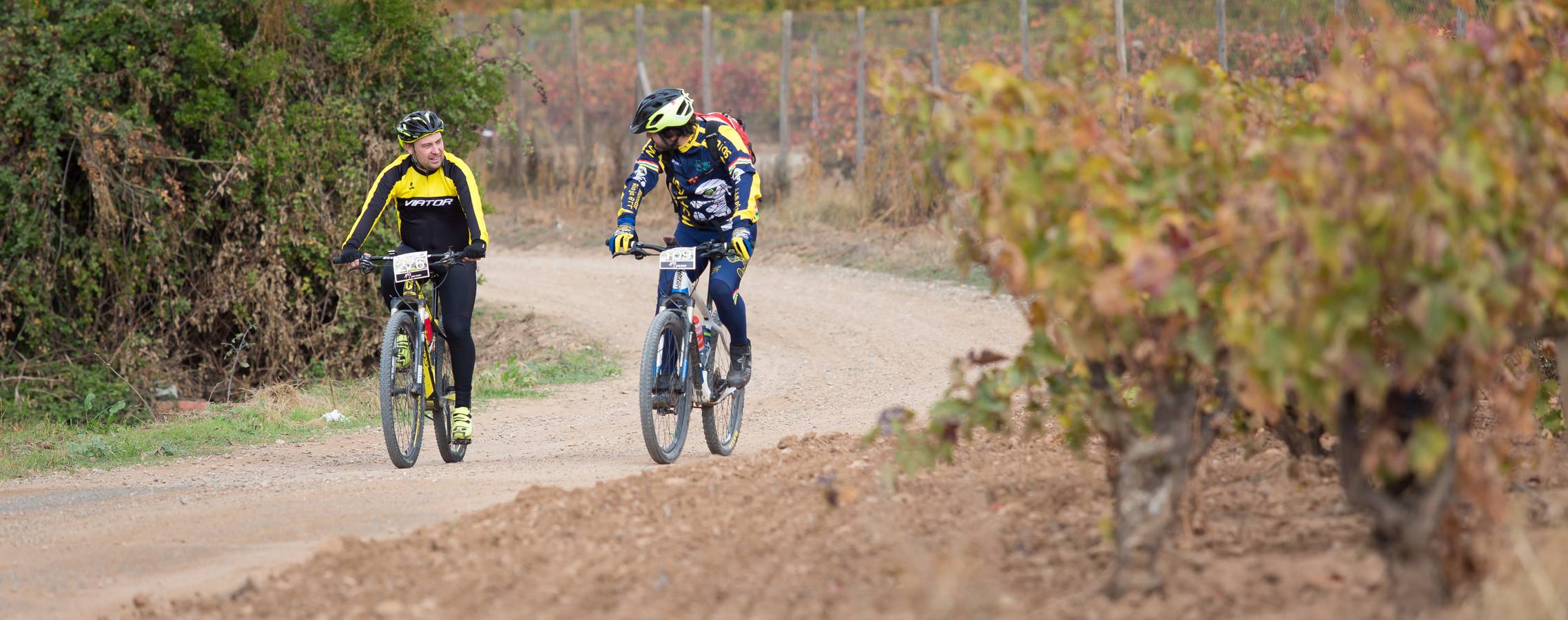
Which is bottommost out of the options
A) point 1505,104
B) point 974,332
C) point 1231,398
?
point 974,332

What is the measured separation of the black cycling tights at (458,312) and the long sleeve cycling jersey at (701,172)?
2.95 ft

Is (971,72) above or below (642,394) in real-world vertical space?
above

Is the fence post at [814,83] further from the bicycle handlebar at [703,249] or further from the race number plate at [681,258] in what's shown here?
the race number plate at [681,258]

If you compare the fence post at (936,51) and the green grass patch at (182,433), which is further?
the fence post at (936,51)

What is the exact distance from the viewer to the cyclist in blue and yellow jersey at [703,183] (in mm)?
7176

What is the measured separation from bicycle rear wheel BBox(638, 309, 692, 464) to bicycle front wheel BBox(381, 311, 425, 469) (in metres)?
1.21

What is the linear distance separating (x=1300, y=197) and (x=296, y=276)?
30.6 ft

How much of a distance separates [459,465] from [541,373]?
389 cm

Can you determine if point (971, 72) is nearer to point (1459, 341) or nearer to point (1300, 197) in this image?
point (1300, 197)

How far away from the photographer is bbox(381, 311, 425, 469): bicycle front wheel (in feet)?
23.3

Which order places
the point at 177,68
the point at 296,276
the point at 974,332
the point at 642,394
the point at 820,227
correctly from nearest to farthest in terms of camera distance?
the point at 642,394
the point at 177,68
the point at 296,276
the point at 974,332
the point at 820,227

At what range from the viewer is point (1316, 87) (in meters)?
4.08

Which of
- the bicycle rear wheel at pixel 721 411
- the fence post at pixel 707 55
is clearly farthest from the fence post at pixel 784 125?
the bicycle rear wheel at pixel 721 411

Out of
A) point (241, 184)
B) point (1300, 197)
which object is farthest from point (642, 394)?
point (241, 184)
